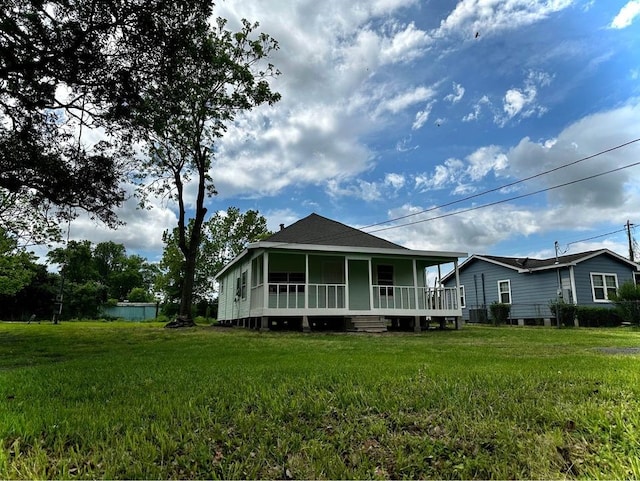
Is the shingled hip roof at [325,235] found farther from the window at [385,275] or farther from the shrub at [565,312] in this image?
the shrub at [565,312]

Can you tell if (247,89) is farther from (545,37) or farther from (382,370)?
(382,370)

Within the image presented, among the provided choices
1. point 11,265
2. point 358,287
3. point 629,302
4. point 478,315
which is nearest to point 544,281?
point 478,315

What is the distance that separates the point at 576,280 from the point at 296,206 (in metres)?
15.8

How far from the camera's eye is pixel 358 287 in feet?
56.0

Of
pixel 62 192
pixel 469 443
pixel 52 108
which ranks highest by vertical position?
pixel 52 108

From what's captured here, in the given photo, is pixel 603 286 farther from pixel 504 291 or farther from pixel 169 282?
pixel 169 282

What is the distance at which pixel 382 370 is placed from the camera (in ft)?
17.5

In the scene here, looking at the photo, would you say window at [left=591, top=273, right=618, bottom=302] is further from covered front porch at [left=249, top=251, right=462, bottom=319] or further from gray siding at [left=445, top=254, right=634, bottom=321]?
covered front porch at [left=249, top=251, right=462, bottom=319]

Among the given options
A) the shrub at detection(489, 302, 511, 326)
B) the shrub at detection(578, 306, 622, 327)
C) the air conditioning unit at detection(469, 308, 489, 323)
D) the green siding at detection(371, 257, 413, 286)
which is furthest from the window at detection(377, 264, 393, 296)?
the air conditioning unit at detection(469, 308, 489, 323)

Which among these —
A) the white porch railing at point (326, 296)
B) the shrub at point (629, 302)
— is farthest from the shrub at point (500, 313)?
the white porch railing at point (326, 296)

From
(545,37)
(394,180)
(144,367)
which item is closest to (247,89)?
(394,180)

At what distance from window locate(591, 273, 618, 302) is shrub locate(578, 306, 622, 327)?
1942 millimetres

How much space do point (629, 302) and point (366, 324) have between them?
12.3 m

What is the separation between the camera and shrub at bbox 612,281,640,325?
721 inches
